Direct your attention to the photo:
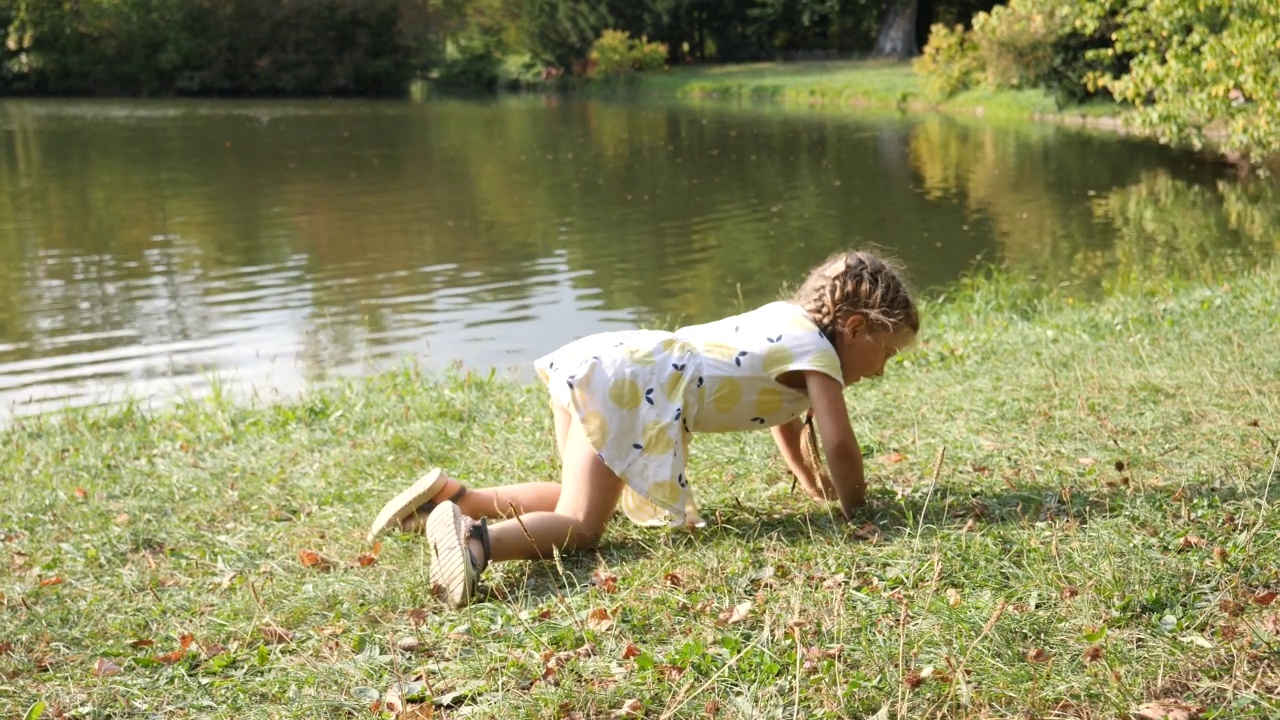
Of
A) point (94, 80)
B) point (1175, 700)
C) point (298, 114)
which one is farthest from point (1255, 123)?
A: point (94, 80)

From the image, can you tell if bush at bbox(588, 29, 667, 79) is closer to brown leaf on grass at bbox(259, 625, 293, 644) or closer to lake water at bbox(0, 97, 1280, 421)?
lake water at bbox(0, 97, 1280, 421)

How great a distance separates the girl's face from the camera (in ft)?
12.5

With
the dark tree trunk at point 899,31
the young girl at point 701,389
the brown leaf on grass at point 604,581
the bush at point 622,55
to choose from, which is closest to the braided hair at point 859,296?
the young girl at point 701,389

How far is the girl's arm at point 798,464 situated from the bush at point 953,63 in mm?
30729

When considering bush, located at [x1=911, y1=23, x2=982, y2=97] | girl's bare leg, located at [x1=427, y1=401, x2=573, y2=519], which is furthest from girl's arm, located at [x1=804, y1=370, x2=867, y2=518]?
bush, located at [x1=911, y1=23, x2=982, y2=97]

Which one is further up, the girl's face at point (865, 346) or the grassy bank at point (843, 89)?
the grassy bank at point (843, 89)

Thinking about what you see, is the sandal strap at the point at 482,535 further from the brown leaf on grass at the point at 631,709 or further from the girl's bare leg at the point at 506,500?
the brown leaf on grass at the point at 631,709

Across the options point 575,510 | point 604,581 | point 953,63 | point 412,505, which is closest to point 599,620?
point 604,581

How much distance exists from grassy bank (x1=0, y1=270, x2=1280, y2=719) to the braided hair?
502 millimetres

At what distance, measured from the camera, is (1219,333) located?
623 cm

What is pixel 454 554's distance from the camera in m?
3.41

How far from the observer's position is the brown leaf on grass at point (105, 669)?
3.10 meters

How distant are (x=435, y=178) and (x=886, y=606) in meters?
17.4

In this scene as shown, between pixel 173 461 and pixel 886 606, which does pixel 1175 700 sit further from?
pixel 173 461
